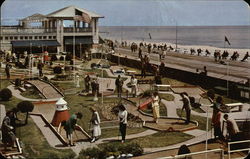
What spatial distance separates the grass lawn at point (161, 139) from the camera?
45.5ft

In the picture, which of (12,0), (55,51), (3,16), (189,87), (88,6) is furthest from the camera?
(55,51)

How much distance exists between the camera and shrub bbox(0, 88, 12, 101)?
14.4m

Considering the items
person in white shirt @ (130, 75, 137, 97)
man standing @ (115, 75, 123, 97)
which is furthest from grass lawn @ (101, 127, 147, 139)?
person in white shirt @ (130, 75, 137, 97)

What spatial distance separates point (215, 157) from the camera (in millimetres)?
12828

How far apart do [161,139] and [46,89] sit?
17.8 ft

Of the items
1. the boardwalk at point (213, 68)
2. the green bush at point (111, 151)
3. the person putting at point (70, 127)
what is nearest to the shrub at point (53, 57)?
the boardwalk at point (213, 68)

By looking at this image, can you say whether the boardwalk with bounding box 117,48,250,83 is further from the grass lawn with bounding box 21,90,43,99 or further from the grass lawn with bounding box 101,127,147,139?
the grass lawn with bounding box 21,90,43,99

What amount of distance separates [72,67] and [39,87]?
4051 mm

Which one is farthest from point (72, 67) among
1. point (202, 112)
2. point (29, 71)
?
point (202, 112)

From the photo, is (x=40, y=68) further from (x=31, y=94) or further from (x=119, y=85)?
(x=119, y=85)

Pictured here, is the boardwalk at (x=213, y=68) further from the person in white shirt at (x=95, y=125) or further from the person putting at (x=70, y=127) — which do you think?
the person putting at (x=70, y=127)

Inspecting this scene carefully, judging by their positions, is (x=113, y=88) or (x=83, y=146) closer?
(x=83, y=146)

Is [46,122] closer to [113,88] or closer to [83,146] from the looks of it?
[83,146]

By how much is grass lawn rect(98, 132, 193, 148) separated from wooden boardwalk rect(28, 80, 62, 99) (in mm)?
3565
